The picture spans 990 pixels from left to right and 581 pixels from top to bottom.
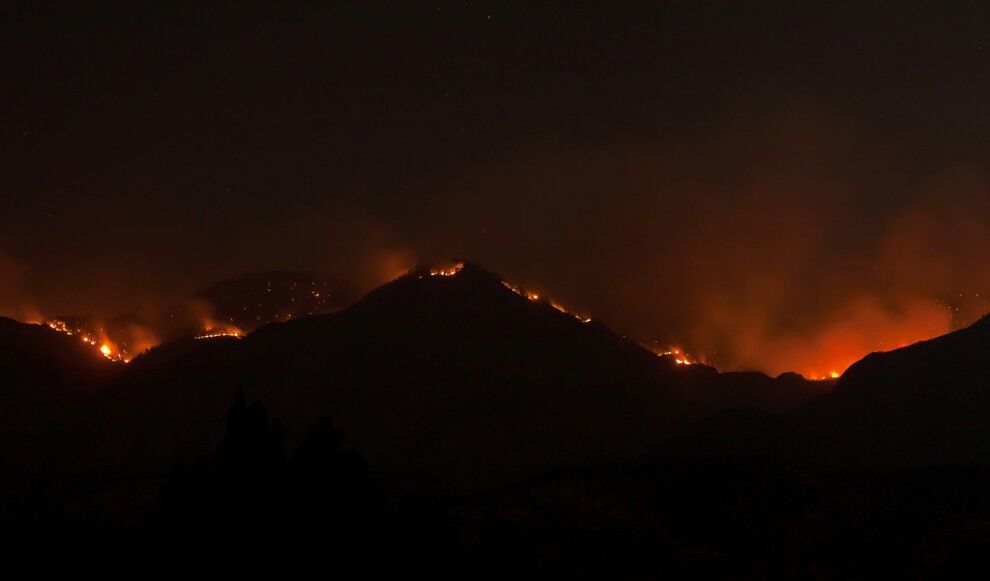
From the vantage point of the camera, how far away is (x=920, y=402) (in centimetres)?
12144

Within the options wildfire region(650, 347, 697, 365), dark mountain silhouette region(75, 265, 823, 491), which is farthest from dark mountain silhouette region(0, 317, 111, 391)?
wildfire region(650, 347, 697, 365)

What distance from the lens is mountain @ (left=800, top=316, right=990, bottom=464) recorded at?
110 meters

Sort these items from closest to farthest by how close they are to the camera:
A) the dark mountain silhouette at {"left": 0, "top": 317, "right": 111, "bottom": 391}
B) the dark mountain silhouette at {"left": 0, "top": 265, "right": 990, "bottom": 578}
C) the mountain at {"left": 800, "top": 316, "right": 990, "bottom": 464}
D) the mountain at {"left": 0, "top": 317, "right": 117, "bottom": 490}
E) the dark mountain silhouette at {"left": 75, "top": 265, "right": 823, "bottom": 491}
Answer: the dark mountain silhouette at {"left": 0, "top": 265, "right": 990, "bottom": 578} < the mountain at {"left": 800, "top": 316, "right": 990, "bottom": 464} < the mountain at {"left": 0, "top": 317, "right": 117, "bottom": 490} < the dark mountain silhouette at {"left": 75, "top": 265, "right": 823, "bottom": 491} < the dark mountain silhouette at {"left": 0, "top": 317, "right": 111, "bottom": 391}

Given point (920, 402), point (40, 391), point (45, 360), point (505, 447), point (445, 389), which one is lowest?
point (920, 402)

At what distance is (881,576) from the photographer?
53.7 m

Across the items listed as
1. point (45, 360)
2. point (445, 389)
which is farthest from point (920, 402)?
point (45, 360)

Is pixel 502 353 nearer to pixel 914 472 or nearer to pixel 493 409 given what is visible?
pixel 493 409

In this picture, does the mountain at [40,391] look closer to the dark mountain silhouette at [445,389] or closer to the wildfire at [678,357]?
the dark mountain silhouette at [445,389]

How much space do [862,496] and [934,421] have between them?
5998 cm

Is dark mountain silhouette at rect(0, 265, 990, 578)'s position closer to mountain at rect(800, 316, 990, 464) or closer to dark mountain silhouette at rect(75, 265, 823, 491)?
mountain at rect(800, 316, 990, 464)

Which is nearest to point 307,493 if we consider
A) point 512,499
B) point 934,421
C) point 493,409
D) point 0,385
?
point 512,499

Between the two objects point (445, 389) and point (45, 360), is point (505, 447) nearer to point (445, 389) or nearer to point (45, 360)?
point (445, 389)

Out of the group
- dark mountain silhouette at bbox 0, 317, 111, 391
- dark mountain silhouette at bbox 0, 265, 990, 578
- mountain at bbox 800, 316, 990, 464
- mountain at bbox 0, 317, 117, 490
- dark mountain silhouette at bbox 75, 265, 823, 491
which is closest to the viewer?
dark mountain silhouette at bbox 0, 265, 990, 578

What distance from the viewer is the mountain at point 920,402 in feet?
362
